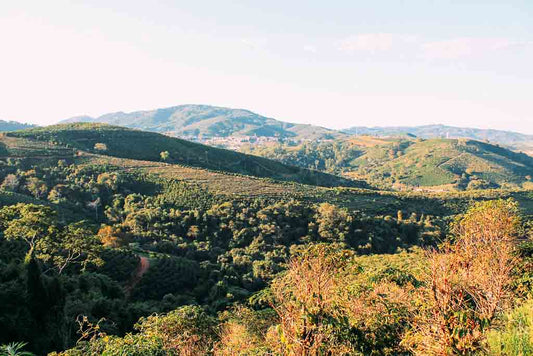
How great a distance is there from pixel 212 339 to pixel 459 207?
204 feet

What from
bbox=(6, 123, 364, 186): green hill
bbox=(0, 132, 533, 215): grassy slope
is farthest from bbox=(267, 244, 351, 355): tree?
bbox=(6, 123, 364, 186): green hill

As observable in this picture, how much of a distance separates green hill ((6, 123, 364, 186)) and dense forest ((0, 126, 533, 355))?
1.18 meters

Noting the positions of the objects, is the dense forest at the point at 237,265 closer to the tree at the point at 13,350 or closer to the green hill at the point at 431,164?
the tree at the point at 13,350

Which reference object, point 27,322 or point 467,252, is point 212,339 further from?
point 467,252

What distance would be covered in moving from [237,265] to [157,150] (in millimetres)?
55868

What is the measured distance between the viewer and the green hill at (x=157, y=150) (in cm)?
7681

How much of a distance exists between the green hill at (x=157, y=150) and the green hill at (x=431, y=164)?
46.1 metres

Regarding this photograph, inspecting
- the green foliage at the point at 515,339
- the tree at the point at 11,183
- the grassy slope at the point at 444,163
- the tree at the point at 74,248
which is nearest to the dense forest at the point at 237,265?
the green foliage at the point at 515,339

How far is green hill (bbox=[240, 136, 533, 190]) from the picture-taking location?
5453 inches

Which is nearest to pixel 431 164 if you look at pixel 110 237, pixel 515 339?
pixel 110 237

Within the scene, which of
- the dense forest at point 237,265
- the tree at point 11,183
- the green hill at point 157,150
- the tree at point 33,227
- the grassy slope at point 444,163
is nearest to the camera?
the dense forest at point 237,265

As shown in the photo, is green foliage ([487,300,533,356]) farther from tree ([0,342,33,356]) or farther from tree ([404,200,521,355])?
tree ([0,342,33,356])

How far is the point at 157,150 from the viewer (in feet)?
278

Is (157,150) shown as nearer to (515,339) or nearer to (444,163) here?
(515,339)
